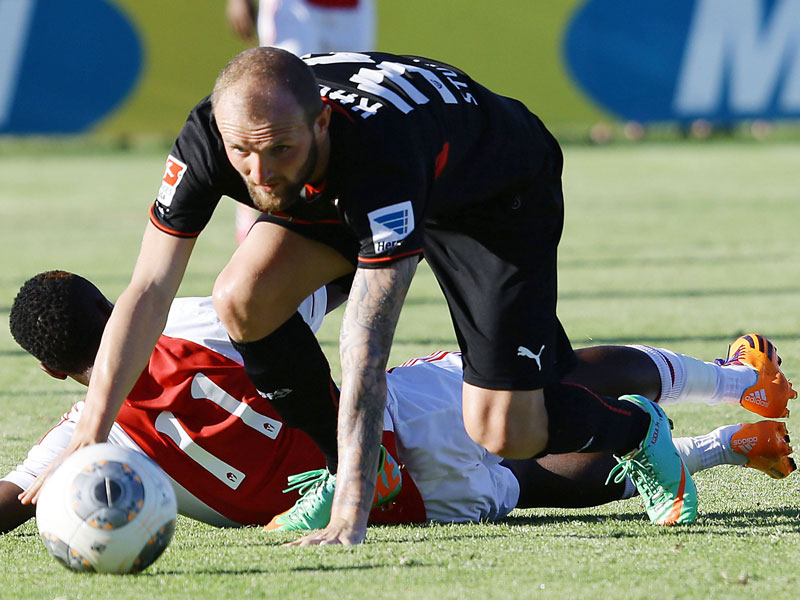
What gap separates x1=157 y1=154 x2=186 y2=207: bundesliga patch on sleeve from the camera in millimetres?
3379

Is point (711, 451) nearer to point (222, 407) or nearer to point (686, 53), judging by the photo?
point (222, 407)

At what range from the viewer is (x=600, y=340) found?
6.81 meters

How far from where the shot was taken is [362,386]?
3211 millimetres

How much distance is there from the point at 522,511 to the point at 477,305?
30.7 inches

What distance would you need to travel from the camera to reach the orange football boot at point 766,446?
13.5 feet

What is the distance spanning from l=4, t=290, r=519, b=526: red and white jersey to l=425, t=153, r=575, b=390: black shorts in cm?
27

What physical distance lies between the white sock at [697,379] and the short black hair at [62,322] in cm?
186

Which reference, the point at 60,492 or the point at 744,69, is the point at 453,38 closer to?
the point at 744,69

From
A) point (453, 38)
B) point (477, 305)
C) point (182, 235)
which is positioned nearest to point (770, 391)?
point (477, 305)

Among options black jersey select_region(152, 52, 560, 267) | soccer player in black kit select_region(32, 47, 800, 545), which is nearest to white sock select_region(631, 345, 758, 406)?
soccer player in black kit select_region(32, 47, 800, 545)

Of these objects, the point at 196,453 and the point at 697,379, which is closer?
the point at 196,453

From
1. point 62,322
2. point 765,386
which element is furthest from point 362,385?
point 765,386

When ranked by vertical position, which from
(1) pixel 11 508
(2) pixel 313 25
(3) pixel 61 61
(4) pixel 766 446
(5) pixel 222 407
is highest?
(2) pixel 313 25

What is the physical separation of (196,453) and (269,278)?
0.57m
